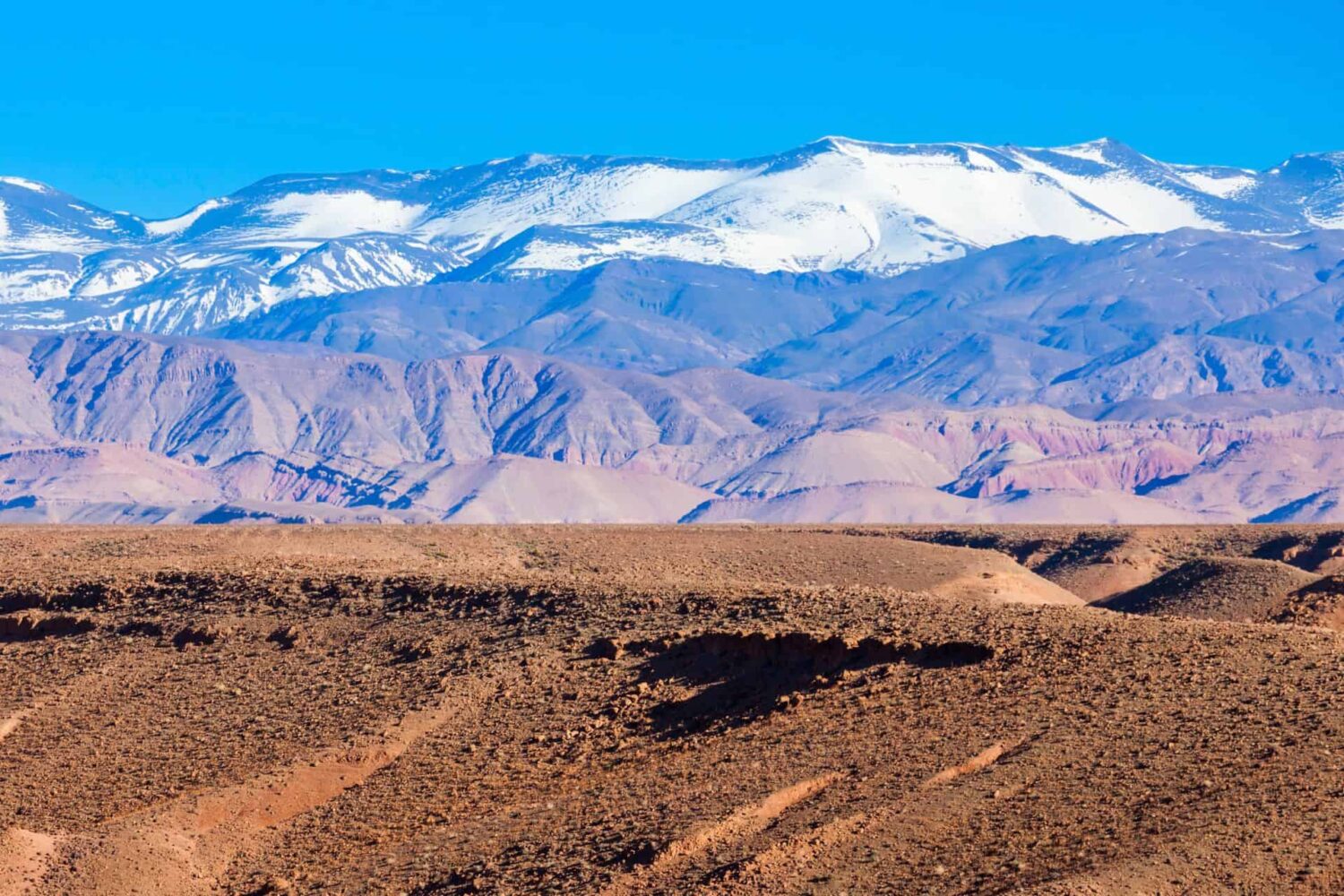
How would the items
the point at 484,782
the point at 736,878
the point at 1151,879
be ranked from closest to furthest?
the point at 1151,879
the point at 736,878
the point at 484,782

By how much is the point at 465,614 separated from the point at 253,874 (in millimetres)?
9197

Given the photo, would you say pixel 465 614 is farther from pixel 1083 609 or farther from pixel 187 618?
pixel 1083 609

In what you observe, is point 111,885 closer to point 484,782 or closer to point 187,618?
point 484,782

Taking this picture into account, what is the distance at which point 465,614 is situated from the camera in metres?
32.5

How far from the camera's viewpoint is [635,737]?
26.0 m

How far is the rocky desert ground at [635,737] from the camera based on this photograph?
66.3 feet

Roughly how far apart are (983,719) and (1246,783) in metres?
3.97

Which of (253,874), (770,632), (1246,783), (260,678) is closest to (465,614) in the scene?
(260,678)

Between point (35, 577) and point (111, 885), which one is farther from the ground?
point (35, 577)

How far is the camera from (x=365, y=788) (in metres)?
25.9

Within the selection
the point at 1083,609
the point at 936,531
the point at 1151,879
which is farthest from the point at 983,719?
the point at 936,531

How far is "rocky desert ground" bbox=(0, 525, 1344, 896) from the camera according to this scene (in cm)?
2020

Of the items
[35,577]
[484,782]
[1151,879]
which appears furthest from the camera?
[35,577]

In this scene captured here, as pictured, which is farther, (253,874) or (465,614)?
(465,614)
